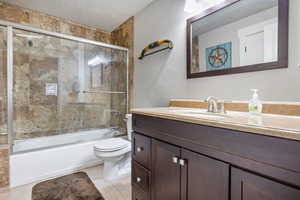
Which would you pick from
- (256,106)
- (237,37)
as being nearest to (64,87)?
(237,37)

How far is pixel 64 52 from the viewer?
8.30ft

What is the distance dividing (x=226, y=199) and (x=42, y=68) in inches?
113

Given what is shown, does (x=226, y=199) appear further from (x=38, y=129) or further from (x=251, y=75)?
(x=38, y=129)

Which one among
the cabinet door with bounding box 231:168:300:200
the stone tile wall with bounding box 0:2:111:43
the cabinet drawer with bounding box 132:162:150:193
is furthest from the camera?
the stone tile wall with bounding box 0:2:111:43

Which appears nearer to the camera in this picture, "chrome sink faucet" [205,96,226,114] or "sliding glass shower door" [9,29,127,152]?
"chrome sink faucet" [205,96,226,114]

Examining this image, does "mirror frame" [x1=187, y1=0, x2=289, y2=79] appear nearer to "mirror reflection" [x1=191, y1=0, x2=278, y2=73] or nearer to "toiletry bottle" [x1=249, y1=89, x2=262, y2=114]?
"mirror reflection" [x1=191, y1=0, x2=278, y2=73]

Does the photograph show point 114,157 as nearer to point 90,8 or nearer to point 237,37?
point 237,37

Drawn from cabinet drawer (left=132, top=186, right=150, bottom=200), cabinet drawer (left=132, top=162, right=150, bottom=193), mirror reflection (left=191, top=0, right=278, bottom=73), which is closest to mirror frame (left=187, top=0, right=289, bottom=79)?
mirror reflection (left=191, top=0, right=278, bottom=73)

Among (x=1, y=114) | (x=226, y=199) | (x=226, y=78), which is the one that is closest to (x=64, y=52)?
(x=1, y=114)

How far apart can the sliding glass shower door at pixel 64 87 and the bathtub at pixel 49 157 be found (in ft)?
0.37

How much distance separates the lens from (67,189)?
161 centimetres

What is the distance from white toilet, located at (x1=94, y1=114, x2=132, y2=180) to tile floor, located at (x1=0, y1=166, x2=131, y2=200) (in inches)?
3.4

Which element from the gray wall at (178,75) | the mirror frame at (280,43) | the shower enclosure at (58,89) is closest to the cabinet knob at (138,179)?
the gray wall at (178,75)

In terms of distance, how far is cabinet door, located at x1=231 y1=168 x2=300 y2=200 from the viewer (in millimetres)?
504
